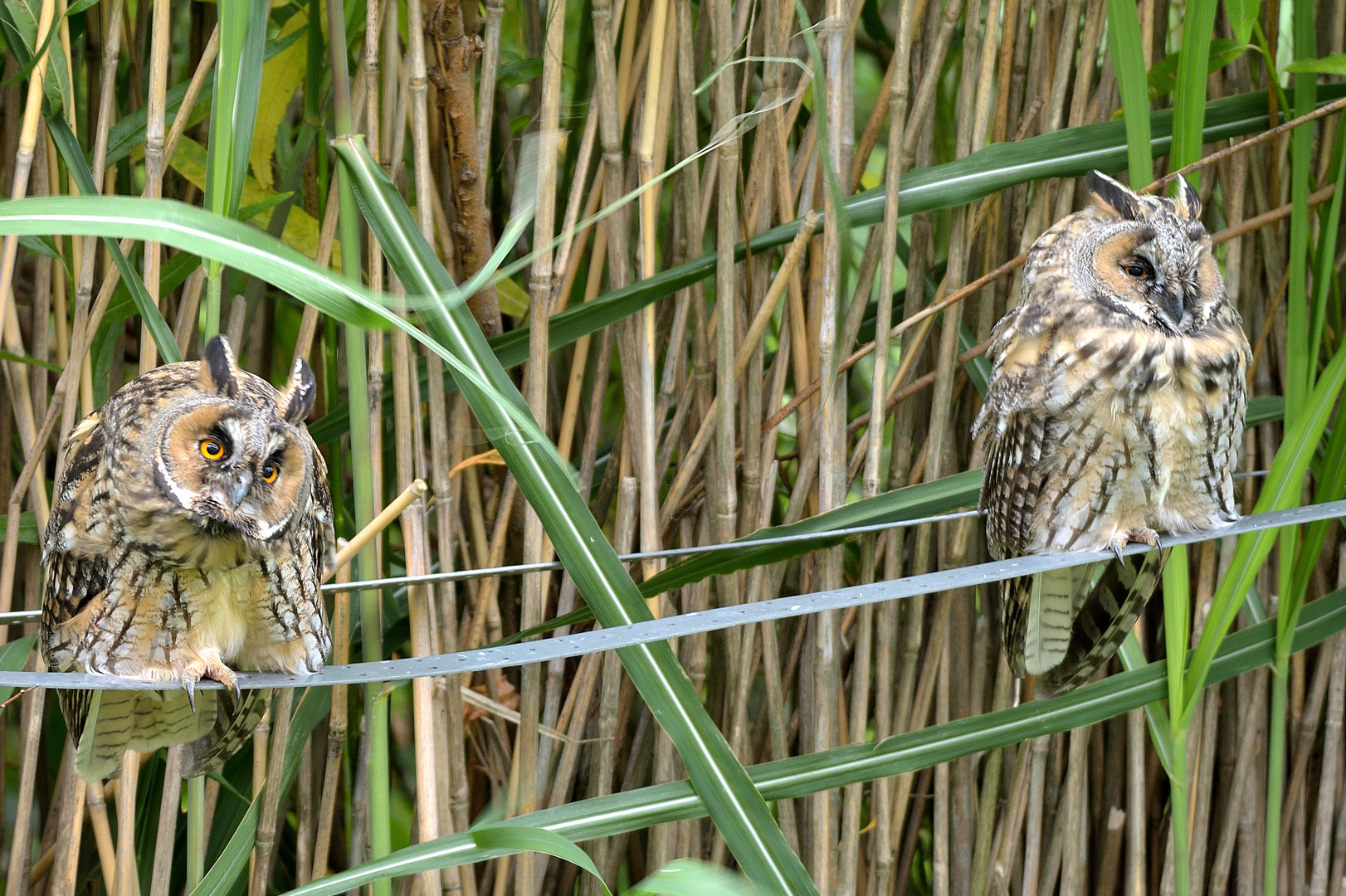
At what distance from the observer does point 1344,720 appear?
1555mm

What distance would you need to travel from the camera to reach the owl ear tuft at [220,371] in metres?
1.09

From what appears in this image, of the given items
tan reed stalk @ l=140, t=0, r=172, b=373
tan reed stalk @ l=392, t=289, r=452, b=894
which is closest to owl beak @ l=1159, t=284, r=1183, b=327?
tan reed stalk @ l=392, t=289, r=452, b=894

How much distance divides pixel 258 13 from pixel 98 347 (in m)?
0.58

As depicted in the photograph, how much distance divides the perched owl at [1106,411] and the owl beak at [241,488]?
0.82 metres

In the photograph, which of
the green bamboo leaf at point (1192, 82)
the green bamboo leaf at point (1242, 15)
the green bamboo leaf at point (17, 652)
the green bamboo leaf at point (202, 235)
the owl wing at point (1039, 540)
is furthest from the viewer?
the owl wing at point (1039, 540)

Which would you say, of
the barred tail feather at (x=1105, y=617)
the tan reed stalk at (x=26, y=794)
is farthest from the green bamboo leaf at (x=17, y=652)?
the barred tail feather at (x=1105, y=617)

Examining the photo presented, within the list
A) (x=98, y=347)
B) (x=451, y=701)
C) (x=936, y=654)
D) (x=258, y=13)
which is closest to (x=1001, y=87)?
(x=936, y=654)

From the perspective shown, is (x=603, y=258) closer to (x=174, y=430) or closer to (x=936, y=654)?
(x=174, y=430)

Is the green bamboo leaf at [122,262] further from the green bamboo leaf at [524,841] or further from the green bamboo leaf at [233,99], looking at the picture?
the green bamboo leaf at [524,841]

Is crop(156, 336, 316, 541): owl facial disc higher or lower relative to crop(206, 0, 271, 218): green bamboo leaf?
lower

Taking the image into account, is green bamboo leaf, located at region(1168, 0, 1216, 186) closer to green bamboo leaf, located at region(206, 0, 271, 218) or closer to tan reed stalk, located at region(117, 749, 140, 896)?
green bamboo leaf, located at region(206, 0, 271, 218)

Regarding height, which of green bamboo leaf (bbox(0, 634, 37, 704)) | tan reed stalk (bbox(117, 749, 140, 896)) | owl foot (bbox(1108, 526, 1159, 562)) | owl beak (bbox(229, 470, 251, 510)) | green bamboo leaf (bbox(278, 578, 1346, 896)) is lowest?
tan reed stalk (bbox(117, 749, 140, 896))

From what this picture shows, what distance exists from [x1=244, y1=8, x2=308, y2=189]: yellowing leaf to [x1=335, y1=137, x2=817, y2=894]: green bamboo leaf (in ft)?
1.36

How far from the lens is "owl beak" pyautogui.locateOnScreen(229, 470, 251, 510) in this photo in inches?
42.1
